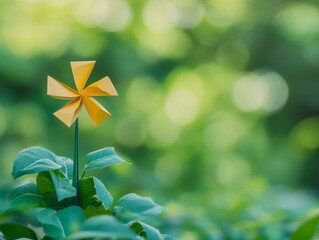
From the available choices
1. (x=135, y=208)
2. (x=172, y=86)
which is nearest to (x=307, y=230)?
(x=135, y=208)

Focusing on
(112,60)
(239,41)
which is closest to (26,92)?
(112,60)

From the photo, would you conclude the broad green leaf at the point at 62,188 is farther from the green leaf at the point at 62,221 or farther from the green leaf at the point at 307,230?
the green leaf at the point at 307,230

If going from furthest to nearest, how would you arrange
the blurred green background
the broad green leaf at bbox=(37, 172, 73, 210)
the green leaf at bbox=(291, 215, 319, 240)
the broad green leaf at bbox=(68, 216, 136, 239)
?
the blurred green background → the green leaf at bbox=(291, 215, 319, 240) → the broad green leaf at bbox=(37, 172, 73, 210) → the broad green leaf at bbox=(68, 216, 136, 239)

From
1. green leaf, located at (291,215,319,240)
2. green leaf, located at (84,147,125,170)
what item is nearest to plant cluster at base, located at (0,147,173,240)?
green leaf, located at (84,147,125,170)

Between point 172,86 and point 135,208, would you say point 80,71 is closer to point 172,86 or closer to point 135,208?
point 135,208

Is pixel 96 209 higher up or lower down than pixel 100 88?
lower down

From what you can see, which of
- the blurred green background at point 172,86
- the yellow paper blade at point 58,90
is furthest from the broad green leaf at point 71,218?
the blurred green background at point 172,86

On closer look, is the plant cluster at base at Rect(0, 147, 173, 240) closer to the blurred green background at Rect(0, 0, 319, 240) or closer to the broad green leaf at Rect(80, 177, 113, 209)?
the broad green leaf at Rect(80, 177, 113, 209)
